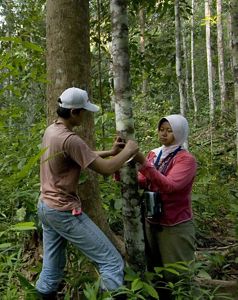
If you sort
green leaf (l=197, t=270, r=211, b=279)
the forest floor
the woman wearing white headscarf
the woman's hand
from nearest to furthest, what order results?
1. the woman's hand
2. the woman wearing white headscarf
3. green leaf (l=197, t=270, r=211, b=279)
4. the forest floor

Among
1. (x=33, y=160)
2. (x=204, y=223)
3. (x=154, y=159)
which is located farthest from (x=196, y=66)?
(x=33, y=160)

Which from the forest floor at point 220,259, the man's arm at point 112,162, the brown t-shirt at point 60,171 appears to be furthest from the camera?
the forest floor at point 220,259

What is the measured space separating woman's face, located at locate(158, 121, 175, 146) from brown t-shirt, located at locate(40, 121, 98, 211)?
83cm

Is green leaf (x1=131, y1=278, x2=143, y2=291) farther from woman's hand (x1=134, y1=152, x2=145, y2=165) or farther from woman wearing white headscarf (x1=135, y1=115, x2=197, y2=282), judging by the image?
woman's hand (x1=134, y1=152, x2=145, y2=165)

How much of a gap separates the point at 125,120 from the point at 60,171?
2.26ft

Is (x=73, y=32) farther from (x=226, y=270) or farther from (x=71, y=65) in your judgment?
(x=226, y=270)

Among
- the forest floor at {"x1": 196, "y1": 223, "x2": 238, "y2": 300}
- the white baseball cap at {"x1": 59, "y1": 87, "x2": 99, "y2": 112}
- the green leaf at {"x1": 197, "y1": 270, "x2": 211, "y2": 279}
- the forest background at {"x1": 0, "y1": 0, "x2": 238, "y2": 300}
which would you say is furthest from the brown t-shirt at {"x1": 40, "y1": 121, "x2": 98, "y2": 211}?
the forest floor at {"x1": 196, "y1": 223, "x2": 238, "y2": 300}

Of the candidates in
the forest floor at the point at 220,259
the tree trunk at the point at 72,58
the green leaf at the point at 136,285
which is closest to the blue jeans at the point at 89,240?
the green leaf at the point at 136,285

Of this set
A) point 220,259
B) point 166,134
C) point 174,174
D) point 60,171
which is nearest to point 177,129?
point 166,134

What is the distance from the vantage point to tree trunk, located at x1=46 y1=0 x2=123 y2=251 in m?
4.23

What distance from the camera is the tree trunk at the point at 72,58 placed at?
4.23 meters

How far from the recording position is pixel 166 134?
3.88 metres

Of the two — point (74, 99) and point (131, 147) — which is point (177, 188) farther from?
point (74, 99)

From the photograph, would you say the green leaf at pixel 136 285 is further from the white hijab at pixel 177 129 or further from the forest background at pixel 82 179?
the white hijab at pixel 177 129
